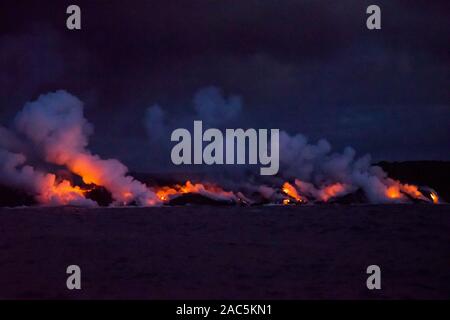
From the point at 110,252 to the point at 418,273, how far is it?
62.8 ft

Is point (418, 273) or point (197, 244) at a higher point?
point (197, 244)

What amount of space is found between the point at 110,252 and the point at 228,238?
1407cm

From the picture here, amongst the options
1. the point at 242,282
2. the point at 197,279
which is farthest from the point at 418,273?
the point at 197,279

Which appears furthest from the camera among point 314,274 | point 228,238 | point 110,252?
point 228,238

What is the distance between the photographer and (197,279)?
23625 mm
